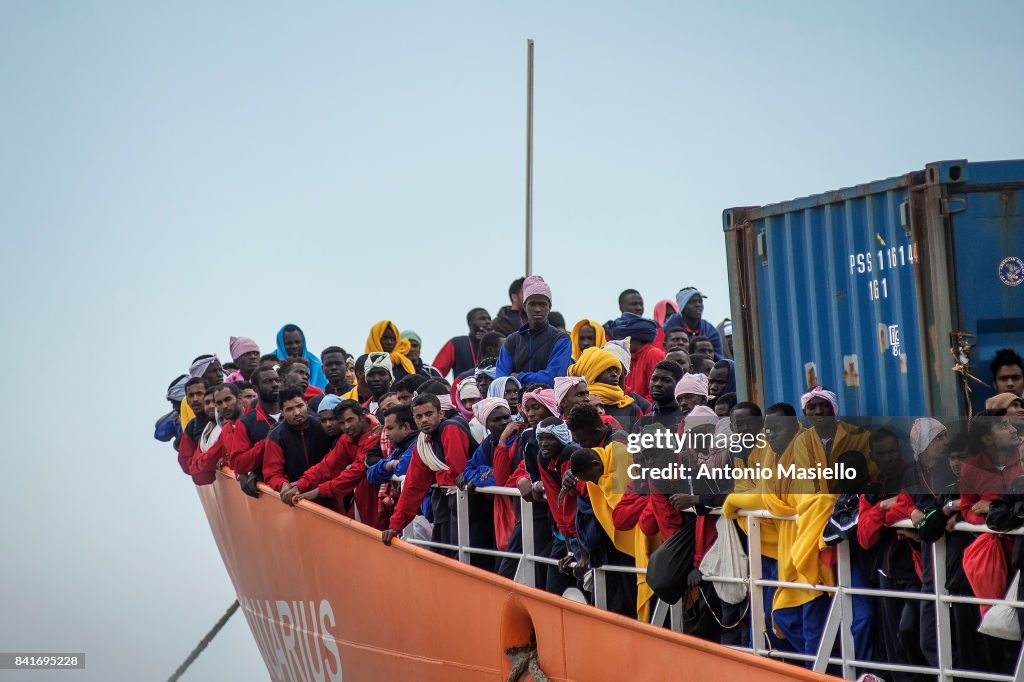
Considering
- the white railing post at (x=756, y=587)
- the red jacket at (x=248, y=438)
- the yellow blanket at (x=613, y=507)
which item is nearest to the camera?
the white railing post at (x=756, y=587)

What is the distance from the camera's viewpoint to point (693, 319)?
504 inches

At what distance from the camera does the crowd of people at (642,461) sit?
19.7 ft

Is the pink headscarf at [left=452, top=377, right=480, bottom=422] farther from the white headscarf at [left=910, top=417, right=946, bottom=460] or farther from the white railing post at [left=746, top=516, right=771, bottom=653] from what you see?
the white headscarf at [left=910, top=417, right=946, bottom=460]

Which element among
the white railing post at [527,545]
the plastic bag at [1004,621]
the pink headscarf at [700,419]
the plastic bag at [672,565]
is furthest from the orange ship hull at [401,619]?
the pink headscarf at [700,419]

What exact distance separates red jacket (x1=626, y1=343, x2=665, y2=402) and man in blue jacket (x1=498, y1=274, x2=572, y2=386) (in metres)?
0.69

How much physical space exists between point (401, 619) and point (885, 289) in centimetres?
494

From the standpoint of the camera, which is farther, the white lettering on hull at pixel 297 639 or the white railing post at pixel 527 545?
the white lettering on hull at pixel 297 639

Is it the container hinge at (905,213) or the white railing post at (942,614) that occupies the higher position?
the container hinge at (905,213)

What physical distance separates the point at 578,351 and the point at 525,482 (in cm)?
248

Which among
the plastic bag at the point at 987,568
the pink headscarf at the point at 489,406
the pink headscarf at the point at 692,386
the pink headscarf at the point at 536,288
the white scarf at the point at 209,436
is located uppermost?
the pink headscarf at the point at 536,288

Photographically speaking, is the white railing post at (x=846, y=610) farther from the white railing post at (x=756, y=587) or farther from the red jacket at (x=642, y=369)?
the red jacket at (x=642, y=369)

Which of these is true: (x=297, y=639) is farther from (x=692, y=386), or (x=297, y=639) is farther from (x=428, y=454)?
(x=692, y=386)

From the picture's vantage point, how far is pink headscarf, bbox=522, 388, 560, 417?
8555 millimetres

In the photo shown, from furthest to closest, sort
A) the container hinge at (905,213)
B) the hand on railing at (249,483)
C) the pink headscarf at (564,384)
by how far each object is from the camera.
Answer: the hand on railing at (249,483)
the pink headscarf at (564,384)
the container hinge at (905,213)
